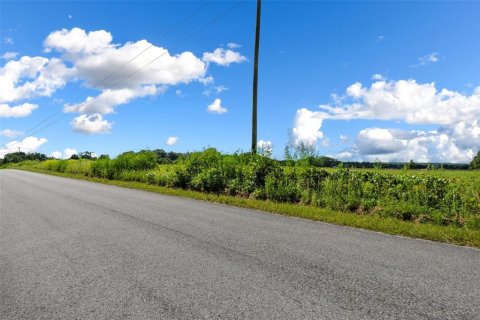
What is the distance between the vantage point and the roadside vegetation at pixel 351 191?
9111mm

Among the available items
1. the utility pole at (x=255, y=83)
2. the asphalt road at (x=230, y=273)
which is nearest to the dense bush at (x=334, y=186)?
the utility pole at (x=255, y=83)

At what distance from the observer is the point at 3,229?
9047mm

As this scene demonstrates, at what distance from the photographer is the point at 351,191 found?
38.5 ft

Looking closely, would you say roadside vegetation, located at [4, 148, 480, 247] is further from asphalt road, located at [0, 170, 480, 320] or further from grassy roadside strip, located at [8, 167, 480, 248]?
asphalt road, located at [0, 170, 480, 320]

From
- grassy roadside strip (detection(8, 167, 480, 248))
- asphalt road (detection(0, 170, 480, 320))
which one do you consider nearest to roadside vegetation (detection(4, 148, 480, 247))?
grassy roadside strip (detection(8, 167, 480, 248))

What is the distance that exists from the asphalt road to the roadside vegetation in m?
1.43

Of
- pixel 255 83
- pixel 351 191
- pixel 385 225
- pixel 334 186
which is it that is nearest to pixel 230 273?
pixel 385 225

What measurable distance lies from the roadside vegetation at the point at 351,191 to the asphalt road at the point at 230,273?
1.43 metres

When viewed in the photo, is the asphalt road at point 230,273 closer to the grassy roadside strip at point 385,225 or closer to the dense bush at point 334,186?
the grassy roadside strip at point 385,225

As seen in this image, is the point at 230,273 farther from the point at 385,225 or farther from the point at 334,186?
the point at 334,186

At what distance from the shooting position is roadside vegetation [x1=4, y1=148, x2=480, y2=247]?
911cm

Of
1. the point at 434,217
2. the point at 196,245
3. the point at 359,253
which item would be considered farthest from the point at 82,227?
the point at 434,217

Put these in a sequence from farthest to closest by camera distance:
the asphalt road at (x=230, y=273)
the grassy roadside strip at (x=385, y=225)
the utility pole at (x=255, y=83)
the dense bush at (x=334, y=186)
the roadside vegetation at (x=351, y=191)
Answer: the utility pole at (x=255, y=83) → the dense bush at (x=334, y=186) → the roadside vegetation at (x=351, y=191) → the grassy roadside strip at (x=385, y=225) → the asphalt road at (x=230, y=273)

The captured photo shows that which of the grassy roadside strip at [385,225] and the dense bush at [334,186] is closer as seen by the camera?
the grassy roadside strip at [385,225]
